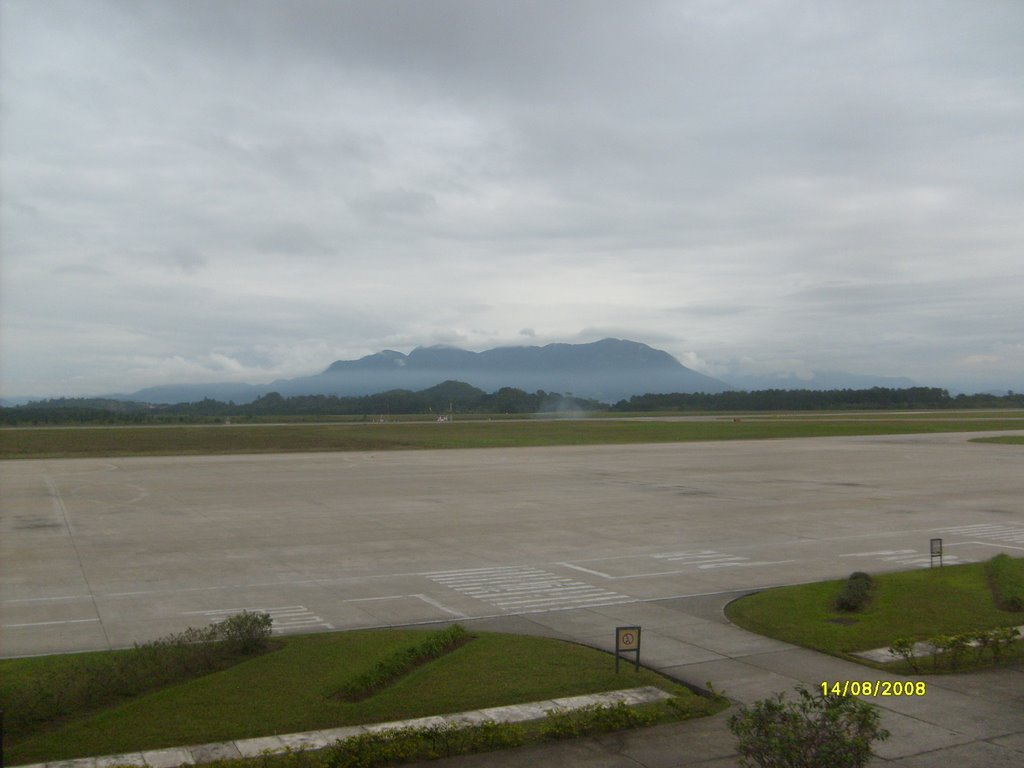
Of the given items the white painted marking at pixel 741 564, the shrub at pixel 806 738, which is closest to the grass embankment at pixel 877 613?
the white painted marking at pixel 741 564

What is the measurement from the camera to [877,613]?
15.3 meters

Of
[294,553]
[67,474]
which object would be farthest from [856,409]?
[294,553]

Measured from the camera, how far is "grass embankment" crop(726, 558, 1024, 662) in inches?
549

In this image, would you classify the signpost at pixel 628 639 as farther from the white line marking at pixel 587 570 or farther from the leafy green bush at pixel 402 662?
the white line marking at pixel 587 570

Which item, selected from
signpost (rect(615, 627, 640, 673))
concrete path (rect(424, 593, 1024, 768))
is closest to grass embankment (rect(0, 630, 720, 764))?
signpost (rect(615, 627, 640, 673))

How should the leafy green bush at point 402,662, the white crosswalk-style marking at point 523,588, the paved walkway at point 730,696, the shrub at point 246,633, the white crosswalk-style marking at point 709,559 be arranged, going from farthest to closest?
1. the white crosswalk-style marking at point 709,559
2. the white crosswalk-style marking at point 523,588
3. the shrub at point 246,633
4. the leafy green bush at point 402,662
5. the paved walkway at point 730,696

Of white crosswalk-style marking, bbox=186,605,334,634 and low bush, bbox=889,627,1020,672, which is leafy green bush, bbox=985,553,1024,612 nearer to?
low bush, bbox=889,627,1020,672

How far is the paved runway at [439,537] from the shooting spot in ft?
56.1

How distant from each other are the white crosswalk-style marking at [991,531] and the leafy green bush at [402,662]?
18200mm

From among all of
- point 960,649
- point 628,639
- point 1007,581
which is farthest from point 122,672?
point 1007,581

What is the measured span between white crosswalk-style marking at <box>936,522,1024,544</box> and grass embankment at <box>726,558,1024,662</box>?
6932mm

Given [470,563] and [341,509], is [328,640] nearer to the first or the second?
[470,563]

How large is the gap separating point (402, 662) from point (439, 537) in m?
13.2

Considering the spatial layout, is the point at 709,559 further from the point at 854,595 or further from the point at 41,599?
the point at 41,599
